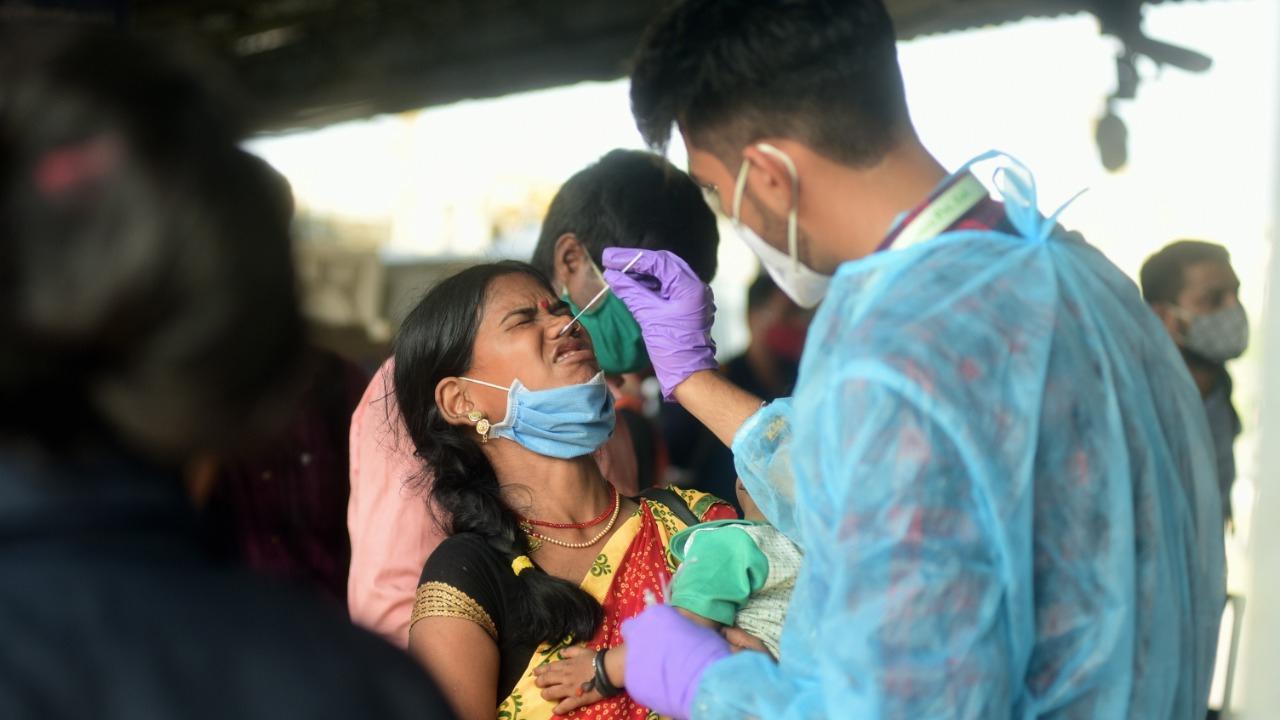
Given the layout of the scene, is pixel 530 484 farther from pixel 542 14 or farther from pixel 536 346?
pixel 542 14

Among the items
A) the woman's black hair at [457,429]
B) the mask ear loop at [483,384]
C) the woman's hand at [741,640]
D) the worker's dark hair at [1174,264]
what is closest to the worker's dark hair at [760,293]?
the worker's dark hair at [1174,264]

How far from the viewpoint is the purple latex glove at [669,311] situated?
7.16ft

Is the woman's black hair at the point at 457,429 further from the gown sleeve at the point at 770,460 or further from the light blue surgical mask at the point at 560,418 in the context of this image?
the gown sleeve at the point at 770,460

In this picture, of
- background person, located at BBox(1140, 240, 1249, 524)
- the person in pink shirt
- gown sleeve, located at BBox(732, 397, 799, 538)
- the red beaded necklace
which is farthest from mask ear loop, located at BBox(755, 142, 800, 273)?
background person, located at BBox(1140, 240, 1249, 524)

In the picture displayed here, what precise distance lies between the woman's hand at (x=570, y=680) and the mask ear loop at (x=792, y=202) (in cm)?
86

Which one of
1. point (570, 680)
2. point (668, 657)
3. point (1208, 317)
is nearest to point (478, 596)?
point (570, 680)

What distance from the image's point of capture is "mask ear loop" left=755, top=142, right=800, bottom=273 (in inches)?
58.8

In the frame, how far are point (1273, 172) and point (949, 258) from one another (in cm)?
47

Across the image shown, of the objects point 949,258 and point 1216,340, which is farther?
point 1216,340

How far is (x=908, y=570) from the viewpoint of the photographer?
1.28m

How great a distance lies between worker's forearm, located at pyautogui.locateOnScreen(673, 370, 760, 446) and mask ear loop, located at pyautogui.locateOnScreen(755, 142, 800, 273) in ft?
1.97

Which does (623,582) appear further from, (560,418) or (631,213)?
(631,213)

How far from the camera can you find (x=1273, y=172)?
1531 millimetres

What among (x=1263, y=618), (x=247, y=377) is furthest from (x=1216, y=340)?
(x=247, y=377)
